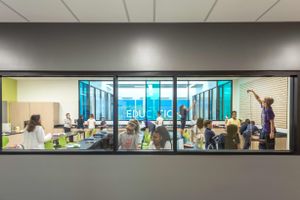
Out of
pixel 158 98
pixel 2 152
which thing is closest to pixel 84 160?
pixel 2 152

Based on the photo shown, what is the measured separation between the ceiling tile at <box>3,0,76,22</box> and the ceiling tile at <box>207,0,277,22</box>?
1646 millimetres

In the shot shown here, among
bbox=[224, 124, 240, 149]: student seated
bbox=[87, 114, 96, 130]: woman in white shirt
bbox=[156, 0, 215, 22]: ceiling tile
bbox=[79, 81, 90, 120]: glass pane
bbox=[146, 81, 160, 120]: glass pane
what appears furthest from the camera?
bbox=[79, 81, 90, 120]: glass pane

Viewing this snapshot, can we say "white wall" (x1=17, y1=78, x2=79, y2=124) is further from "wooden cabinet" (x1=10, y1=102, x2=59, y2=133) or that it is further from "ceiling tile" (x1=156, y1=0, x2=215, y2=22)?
"ceiling tile" (x1=156, y1=0, x2=215, y2=22)

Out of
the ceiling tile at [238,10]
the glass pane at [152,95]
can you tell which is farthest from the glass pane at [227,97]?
the ceiling tile at [238,10]

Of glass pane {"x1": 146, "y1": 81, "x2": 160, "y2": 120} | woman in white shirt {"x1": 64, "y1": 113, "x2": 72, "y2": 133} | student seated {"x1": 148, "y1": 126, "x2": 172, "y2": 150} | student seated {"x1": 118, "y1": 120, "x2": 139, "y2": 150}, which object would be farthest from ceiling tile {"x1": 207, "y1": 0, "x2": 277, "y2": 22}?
woman in white shirt {"x1": 64, "y1": 113, "x2": 72, "y2": 133}

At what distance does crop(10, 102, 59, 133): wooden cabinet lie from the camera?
7.78 metres

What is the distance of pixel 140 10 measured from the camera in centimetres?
256

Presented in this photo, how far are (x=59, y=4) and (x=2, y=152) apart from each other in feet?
6.47

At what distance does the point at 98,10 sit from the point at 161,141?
1.88m

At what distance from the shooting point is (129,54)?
2.96 metres

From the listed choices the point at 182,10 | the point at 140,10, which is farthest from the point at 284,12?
the point at 140,10

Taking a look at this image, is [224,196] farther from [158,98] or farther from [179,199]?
[158,98]

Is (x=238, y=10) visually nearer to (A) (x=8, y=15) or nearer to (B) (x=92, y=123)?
(A) (x=8, y=15)

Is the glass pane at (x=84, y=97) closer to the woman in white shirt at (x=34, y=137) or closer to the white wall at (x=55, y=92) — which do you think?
the white wall at (x=55, y=92)
